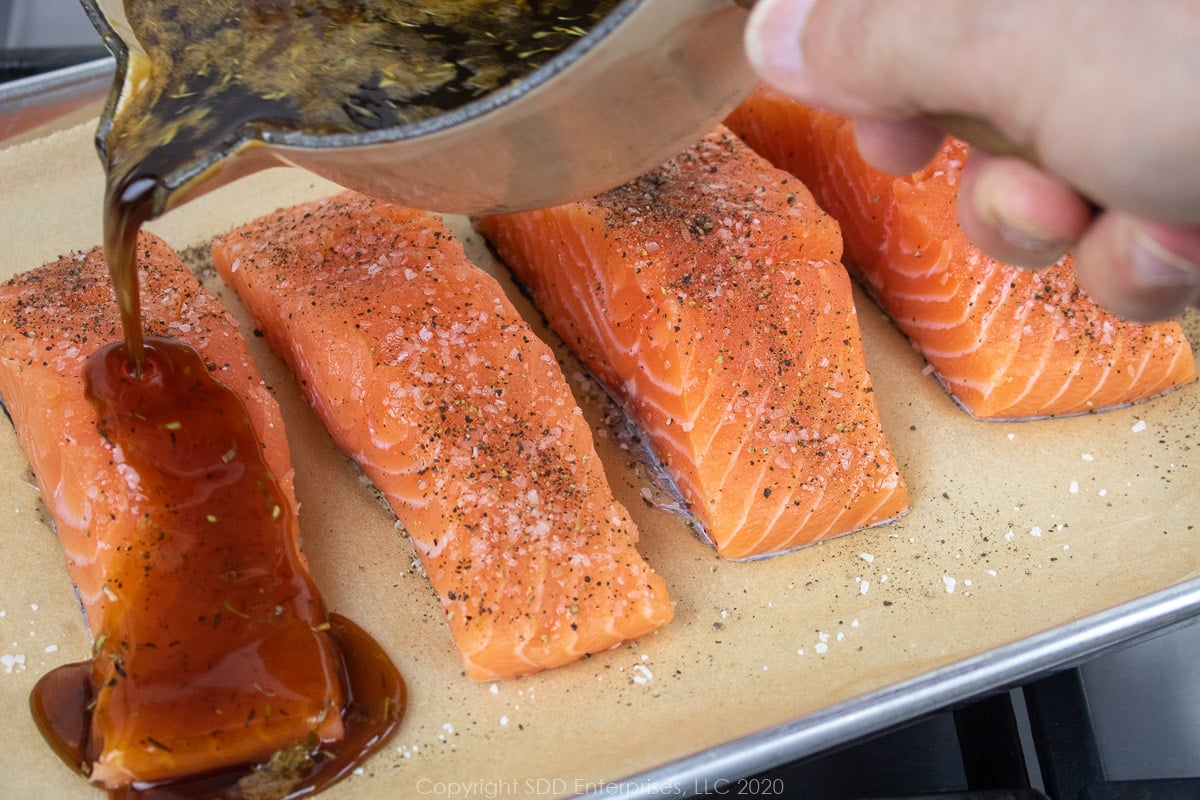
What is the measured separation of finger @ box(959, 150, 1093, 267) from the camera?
1369mm

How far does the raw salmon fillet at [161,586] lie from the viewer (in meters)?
1.99

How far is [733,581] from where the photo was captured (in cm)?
245

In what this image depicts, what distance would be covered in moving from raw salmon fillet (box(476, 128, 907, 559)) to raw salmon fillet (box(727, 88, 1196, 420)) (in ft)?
0.85

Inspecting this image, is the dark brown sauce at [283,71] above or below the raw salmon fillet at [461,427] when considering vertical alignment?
above

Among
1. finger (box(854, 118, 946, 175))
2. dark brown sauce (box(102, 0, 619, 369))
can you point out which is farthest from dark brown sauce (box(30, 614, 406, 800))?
finger (box(854, 118, 946, 175))

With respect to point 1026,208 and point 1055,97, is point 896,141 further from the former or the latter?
point 1055,97

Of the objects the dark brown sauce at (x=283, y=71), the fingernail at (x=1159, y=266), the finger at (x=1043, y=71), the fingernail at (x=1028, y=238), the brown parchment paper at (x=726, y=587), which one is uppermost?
the finger at (x=1043, y=71)

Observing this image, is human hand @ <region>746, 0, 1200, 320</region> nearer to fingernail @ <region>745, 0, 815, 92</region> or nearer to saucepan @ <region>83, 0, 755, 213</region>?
fingernail @ <region>745, 0, 815, 92</region>

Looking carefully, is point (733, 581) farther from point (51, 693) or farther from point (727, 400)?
point (51, 693)

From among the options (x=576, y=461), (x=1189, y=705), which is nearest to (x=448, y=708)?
(x=576, y=461)

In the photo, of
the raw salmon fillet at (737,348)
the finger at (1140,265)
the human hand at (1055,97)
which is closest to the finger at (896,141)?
the human hand at (1055,97)

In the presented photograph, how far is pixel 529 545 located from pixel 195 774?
2.66ft

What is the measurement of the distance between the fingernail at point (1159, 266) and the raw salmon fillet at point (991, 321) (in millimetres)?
1181

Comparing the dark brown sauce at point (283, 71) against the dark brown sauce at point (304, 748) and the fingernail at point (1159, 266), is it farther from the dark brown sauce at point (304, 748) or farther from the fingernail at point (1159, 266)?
the fingernail at point (1159, 266)
